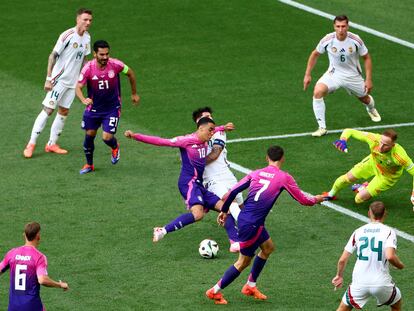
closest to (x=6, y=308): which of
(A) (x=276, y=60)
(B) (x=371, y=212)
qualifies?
(B) (x=371, y=212)

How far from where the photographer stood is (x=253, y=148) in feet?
79.1

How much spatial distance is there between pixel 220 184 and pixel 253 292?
2.78m

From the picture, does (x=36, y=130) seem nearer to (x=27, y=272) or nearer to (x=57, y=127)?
(x=57, y=127)

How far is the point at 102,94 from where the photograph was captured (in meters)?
22.3

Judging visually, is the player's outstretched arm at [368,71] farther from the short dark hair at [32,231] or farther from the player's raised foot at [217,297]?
the short dark hair at [32,231]

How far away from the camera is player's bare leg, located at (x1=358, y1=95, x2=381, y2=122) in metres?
25.5

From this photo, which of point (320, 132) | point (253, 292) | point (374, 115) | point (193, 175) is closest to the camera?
point (253, 292)

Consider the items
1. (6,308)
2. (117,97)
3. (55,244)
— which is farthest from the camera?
(117,97)

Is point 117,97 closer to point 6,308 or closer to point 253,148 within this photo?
point 253,148

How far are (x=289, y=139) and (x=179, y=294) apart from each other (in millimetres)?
7904

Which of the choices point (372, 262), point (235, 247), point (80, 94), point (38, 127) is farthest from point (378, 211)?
point (38, 127)

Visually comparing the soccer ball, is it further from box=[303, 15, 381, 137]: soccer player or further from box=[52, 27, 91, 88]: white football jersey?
box=[303, 15, 381, 137]: soccer player

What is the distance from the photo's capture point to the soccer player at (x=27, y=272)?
49.2ft

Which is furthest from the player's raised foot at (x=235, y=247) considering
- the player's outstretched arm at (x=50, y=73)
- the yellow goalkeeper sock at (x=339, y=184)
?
the player's outstretched arm at (x=50, y=73)
